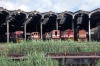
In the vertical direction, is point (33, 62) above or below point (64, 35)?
below

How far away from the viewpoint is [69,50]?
22.0 metres

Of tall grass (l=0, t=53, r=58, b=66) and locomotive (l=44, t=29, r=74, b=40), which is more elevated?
locomotive (l=44, t=29, r=74, b=40)

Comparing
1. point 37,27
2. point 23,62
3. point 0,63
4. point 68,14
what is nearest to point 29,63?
point 23,62

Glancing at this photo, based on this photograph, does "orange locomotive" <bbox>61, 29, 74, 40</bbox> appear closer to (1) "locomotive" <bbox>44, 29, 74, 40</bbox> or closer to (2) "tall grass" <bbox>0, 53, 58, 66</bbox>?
(1) "locomotive" <bbox>44, 29, 74, 40</bbox>

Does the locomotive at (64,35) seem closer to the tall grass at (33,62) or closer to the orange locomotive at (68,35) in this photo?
the orange locomotive at (68,35)

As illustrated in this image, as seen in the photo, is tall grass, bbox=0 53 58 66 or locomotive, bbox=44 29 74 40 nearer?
tall grass, bbox=0 53 58 66

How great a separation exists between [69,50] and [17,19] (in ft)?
107

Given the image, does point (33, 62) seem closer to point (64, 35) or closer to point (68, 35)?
point (68, 35)

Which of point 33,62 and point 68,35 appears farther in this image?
point 68,35

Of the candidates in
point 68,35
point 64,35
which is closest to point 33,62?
point 68,35

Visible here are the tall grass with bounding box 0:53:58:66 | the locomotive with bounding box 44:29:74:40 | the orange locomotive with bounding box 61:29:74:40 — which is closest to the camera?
the tall grass with bounding box 0:53:58:66

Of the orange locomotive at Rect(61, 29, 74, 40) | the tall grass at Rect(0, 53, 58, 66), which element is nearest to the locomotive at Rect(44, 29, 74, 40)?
the orange locomotive at Rect(61, 29, 74, 40)

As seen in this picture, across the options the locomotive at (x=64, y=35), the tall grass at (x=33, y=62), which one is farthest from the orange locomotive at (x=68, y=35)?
the tall grass at (x=33, y=62)

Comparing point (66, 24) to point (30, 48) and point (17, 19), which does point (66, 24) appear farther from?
point (30, 48)
